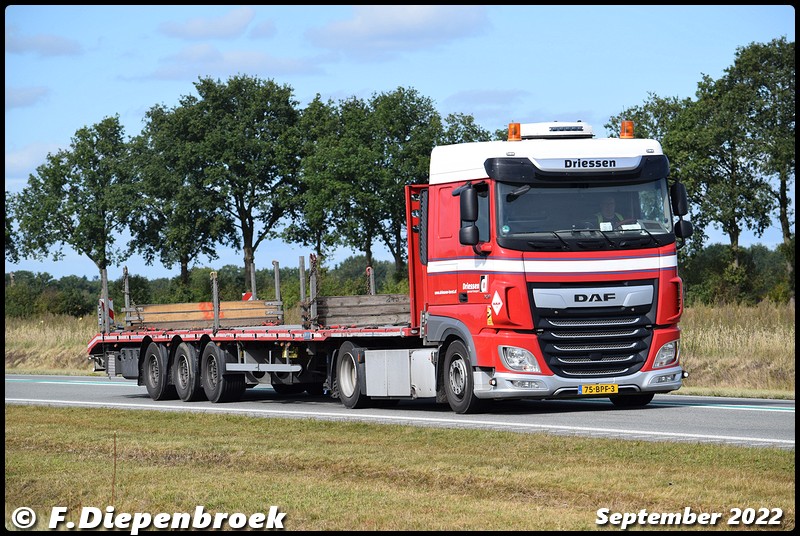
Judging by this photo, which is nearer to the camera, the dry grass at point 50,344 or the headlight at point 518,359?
the headlight at point 518,359

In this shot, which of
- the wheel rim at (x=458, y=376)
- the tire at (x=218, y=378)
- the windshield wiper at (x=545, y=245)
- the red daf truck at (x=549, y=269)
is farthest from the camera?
the tire at (x=218, y=378)

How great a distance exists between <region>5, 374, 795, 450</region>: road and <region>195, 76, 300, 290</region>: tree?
2071 inches

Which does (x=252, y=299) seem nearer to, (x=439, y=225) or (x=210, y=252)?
(x=439, y=225)

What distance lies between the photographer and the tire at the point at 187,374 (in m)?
23.0

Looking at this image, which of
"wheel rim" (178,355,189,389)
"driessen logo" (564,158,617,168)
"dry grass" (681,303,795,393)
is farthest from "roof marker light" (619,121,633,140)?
"wheel rim" (178,355,189,389)

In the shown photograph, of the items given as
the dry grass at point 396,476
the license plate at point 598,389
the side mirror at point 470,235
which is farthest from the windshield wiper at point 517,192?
the dry grass at point 396,476

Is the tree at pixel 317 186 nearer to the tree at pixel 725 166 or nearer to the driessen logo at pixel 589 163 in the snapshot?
the tree at pixel 725 166

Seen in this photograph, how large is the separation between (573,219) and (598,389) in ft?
7.34

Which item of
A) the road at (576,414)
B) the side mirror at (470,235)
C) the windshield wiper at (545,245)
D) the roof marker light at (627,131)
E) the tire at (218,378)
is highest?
the roof marker light at (627,131)

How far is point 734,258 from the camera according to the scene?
67.8 metres

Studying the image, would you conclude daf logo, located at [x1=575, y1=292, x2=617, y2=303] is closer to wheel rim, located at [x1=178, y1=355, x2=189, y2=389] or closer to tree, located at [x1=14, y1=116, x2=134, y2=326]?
wheel rim, located at [x1=178, y1=355, x2=189, y2=389]

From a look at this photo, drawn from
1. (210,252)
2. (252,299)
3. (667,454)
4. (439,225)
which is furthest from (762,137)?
(667,454)

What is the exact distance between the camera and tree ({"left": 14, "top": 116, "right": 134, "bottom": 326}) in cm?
8731

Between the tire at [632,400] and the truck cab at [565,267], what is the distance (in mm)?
1139
